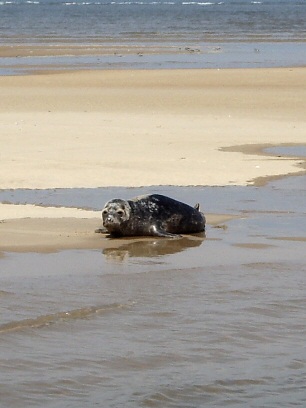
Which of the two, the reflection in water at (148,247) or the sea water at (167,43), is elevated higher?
the sea water at (167,43)

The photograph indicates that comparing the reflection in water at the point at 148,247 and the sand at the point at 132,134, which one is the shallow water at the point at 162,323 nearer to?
the reflection in water at the point at 148,247

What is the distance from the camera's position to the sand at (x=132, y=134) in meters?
12.6

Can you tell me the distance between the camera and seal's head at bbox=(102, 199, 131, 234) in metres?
9.53

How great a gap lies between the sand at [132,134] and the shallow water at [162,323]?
3.23 ft

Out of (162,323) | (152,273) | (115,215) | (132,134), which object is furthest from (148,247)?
(132,134)

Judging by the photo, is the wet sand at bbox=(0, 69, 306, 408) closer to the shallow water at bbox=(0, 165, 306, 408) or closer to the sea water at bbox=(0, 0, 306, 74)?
the shallow water at bbox=(0, 165, 306, 408)

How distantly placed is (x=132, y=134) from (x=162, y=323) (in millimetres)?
10128

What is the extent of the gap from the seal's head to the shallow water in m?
0.17

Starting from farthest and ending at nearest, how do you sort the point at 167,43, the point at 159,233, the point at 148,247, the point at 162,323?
the point at 167,43 → the point at 159,233 → the point at 148,247 → the point at 162,323

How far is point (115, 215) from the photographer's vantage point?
9523mm

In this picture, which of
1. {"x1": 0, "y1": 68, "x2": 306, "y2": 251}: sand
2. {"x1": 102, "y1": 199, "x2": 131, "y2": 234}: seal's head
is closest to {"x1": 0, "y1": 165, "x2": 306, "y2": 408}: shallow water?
{"x1": 102, "y1": 199, "x2": 131, "y2": 234}: seal's head

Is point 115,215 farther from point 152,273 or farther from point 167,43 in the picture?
point 167,43

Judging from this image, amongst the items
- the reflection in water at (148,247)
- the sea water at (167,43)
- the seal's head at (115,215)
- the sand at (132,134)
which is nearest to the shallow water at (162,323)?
the reflection in water at (148,247)

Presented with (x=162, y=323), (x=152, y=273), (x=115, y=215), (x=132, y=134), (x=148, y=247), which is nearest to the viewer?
(x=162, y=323)
